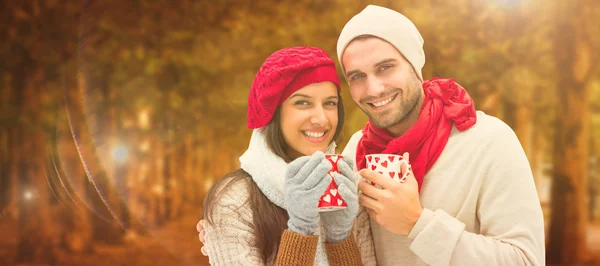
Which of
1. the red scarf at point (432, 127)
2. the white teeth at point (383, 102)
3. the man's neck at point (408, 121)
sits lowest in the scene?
the red scarf at point (432, 127)

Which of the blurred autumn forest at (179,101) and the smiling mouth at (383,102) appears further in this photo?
the blurred autumn forest at (179,101)

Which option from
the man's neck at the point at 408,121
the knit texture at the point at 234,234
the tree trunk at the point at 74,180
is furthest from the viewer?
the tree trunk at the point at 74,180

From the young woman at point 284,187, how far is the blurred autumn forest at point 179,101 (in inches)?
67.2

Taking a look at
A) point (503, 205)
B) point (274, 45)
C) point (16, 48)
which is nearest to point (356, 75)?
point (503, 205)

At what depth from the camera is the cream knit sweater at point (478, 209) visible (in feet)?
4.11

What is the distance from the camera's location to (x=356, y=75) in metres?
1.51

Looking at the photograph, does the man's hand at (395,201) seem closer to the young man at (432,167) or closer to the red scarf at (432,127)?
the young man at (432,167)

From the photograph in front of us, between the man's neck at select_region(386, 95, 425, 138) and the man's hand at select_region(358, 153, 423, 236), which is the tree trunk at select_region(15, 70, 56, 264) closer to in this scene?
the man's neck at select_region(386, 95, 425, 138)

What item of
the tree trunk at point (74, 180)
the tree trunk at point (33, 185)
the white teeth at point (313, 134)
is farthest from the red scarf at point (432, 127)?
the tree trunk at point (33, 185)

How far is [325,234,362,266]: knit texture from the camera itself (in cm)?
130

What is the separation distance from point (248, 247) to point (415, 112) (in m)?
0.67

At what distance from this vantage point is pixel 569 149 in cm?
326

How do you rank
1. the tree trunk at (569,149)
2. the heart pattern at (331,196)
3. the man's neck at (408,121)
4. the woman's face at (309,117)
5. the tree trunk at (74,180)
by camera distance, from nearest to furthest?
the heart pattern at (331,196) → the woman's face at (309,117) → the man's neck at (408,121) → the tree trunk at (569,149) → the tree trunk at (74,180)

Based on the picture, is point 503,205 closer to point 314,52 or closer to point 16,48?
point 314,52
